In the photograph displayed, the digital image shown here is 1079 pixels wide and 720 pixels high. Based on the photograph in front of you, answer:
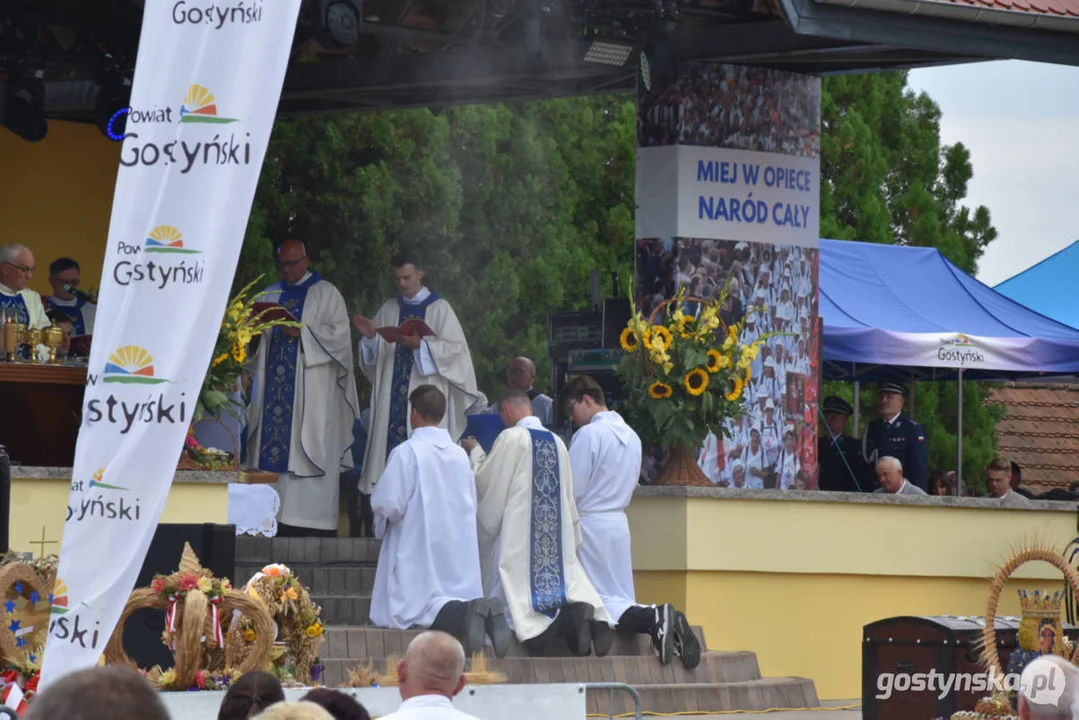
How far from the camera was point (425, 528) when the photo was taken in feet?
41.3

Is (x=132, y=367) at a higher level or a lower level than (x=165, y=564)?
higher

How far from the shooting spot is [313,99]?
63.1 feet

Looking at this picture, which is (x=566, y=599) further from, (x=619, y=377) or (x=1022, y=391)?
(x=1022, y=391)

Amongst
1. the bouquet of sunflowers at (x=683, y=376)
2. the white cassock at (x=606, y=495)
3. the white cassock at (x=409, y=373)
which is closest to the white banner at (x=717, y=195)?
the bouquet of sunflowers at (x=683, y=376)

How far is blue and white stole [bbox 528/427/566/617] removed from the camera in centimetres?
1279

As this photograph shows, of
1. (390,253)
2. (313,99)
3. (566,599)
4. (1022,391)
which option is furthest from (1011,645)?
(1022,391)

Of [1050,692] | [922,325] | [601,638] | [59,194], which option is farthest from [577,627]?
[59,194]

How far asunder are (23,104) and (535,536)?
6.53 m

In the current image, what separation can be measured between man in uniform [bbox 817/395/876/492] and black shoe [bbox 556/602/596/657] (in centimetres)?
546

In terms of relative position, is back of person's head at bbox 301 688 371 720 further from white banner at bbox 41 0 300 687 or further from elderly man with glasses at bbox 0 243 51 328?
elderly man with glasses at bbox 0 243 51 328

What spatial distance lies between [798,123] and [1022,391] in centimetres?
1576

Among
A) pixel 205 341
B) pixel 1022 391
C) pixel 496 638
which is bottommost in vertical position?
pixel 496 638

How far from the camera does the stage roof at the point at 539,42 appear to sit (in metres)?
14.3

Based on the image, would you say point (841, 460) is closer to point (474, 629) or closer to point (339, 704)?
point (474, 629)
